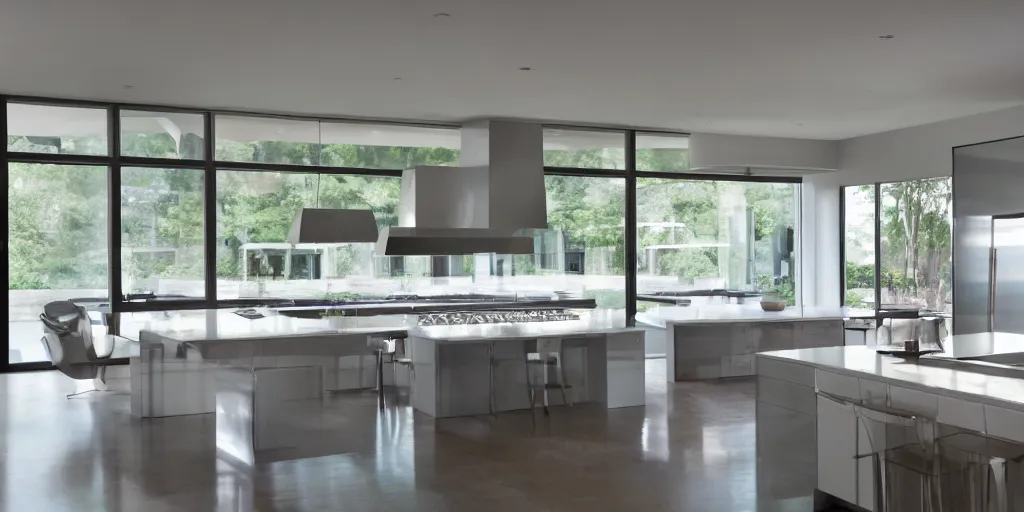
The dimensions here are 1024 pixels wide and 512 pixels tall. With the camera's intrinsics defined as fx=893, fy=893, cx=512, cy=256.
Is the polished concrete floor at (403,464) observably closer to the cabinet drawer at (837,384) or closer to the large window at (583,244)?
the cabinet drawer at (837,384)

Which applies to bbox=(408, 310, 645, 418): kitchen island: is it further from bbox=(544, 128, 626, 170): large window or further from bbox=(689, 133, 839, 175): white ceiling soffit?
bbox=(689, 133, 839, 175): white ceiling soffit

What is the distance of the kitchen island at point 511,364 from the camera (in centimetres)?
717

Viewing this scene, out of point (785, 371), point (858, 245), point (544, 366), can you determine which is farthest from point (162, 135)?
point (858, 245)

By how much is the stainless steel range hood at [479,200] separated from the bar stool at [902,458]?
19.6ft

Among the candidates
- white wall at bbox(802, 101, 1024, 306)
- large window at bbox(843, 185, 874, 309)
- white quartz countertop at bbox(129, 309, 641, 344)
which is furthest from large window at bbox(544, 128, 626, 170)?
large window at bbox(843, 185, 874, 309)

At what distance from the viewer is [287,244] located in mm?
9883

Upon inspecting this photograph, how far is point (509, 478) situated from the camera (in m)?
5.31

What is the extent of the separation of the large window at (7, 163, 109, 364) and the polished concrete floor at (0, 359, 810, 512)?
5.69 feet

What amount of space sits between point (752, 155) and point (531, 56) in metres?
5.28

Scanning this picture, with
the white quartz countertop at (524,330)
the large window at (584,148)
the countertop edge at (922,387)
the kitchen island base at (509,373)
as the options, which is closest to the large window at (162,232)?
the kitchen island base at (509,373)

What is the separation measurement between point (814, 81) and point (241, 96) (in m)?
5.27

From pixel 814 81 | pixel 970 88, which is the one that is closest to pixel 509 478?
pixel 814 81

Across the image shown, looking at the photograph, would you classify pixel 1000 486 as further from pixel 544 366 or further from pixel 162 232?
pixel 162 232

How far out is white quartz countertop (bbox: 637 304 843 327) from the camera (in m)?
9.23
